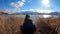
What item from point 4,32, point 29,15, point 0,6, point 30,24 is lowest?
point 4,32

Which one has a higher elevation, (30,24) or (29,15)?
(29,15)

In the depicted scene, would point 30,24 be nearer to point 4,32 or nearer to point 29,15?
point 29,15

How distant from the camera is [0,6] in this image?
2027 millimetres

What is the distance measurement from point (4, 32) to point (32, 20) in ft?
1.54

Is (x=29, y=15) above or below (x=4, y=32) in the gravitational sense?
above

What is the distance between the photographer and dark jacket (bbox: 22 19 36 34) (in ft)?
6.51

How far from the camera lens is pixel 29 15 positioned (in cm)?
198

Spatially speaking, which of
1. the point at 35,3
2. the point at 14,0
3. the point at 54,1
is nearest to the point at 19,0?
the point at 14,0

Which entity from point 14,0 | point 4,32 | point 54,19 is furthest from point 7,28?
point 54,19

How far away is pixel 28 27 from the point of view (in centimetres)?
201

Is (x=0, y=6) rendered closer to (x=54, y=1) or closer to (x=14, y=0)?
(x=14, y=0)

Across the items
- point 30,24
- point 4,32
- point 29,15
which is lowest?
point 4,32

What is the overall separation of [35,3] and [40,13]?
0.17 m

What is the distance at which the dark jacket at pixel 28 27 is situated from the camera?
6.51 ft
